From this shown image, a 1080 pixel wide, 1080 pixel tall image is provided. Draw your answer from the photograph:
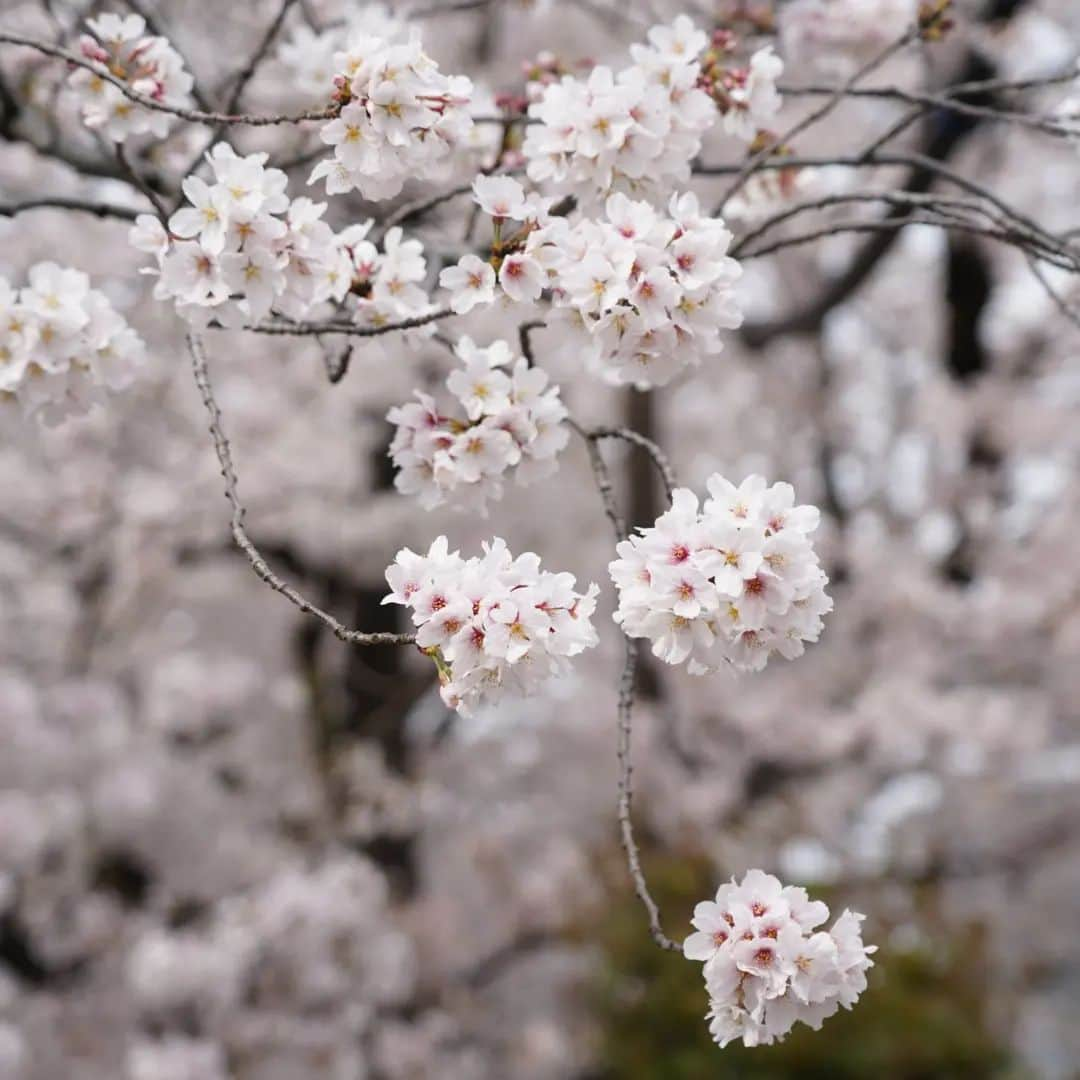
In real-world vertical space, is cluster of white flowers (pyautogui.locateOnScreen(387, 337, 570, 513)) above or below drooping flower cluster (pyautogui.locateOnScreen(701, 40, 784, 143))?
below

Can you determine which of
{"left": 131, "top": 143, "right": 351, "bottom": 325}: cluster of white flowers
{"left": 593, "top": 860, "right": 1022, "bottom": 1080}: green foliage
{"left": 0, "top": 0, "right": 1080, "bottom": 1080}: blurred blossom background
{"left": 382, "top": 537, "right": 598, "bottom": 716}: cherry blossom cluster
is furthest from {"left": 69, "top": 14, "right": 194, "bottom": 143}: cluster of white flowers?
{"left": 593, "top": 860, "right": 1022, "bottom": 1080}: green foliage

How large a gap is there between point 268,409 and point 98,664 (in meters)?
1.89

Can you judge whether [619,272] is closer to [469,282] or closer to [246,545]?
[469,282]

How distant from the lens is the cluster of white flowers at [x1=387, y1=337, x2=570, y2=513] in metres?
1.76

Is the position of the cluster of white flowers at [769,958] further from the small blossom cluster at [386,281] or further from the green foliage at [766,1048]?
the green foliage at [766,1048]

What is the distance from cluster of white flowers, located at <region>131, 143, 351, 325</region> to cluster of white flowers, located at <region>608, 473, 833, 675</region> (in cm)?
66

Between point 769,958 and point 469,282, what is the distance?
0.93 m

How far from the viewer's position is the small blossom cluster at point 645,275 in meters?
1.55

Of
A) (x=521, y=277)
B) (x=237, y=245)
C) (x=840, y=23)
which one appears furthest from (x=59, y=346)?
(x=840, y=23)

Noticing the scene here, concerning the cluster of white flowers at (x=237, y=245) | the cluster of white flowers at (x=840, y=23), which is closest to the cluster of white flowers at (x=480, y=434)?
the cluster of white flowers at (x=237, y=245)

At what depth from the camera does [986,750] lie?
25.1ft

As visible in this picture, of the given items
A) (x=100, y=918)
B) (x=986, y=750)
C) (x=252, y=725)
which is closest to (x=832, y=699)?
(x=986, y=750)

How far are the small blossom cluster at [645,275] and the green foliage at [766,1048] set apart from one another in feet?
19.5

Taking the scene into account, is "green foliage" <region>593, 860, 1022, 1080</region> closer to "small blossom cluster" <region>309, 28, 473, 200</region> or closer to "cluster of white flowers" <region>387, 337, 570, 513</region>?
"cluster of white flowers" <region>387, 337, 570, 513</region>
